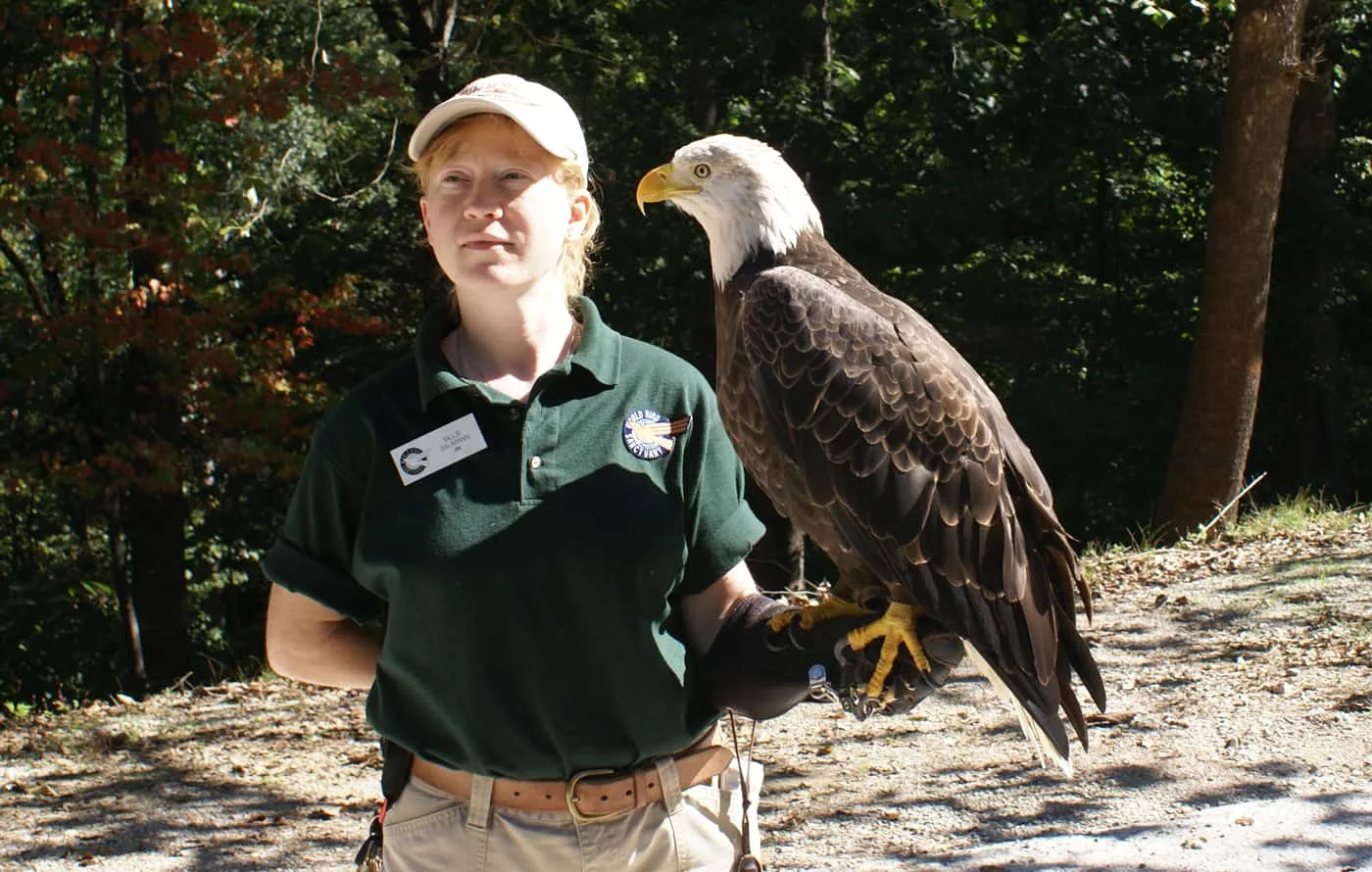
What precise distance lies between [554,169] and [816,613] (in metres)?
0.98

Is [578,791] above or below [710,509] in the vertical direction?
below

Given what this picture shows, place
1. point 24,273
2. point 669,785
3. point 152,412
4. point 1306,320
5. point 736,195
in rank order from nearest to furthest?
point 669,785 → point 736,195 → point 152,412 → point 24,273 → point 1306,320

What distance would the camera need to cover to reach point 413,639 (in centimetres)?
210

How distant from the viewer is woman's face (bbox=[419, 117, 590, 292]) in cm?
208

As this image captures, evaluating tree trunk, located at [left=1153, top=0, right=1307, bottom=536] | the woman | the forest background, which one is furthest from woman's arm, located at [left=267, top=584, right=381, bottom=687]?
tree trunk, located at [left=1153, top=0, right=1307, bottom=536]

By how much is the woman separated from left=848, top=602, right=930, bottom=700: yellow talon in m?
0.33

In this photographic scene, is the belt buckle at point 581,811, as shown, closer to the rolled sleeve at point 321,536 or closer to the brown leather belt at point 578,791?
the brown leather belt at point 578,791

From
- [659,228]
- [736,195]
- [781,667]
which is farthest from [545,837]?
[659,228]

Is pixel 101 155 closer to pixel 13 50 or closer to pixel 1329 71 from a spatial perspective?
pixel 13 50

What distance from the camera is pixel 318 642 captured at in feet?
7.36

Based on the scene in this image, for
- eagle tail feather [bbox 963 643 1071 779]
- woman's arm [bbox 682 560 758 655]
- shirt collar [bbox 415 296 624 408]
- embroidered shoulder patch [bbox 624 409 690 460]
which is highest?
shirt collar [bbox 415 296 624 408]

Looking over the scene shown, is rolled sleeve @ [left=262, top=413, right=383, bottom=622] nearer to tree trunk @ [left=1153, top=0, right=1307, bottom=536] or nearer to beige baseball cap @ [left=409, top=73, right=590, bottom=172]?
beige baseball cap @ [left=409, top=73, right=590, bottom=172]

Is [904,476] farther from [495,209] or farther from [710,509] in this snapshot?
[495,209]

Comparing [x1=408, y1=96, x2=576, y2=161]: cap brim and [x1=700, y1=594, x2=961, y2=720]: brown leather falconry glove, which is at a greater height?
[x1=408, y1=96, x2=576, y2=161]: cap brim
